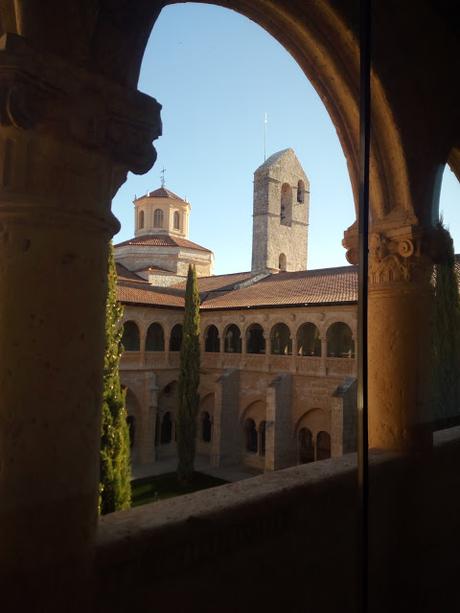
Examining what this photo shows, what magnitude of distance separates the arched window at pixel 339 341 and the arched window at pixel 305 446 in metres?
3.00

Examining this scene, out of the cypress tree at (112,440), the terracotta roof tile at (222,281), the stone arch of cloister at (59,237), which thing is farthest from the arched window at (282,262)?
the stone arch of cloister at (59,237)

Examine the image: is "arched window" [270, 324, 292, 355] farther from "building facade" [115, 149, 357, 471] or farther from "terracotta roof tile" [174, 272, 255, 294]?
"terracotta roof tile" [174, 272, 255, 294]

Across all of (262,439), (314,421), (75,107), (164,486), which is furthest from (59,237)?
(262,439)

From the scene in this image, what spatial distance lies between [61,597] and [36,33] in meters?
1.83

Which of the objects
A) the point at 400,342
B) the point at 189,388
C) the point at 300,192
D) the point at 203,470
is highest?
the point at 300,192

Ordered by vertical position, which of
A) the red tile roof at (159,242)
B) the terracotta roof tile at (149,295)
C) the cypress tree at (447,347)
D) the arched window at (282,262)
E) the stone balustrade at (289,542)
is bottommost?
the stone balustrade at (289,542)

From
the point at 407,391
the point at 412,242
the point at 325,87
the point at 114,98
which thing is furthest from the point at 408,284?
the point at 114,98

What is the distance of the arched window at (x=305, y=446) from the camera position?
683 inches

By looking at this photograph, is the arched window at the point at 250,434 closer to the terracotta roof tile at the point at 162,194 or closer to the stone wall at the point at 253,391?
the stone wall at the point at 253,391

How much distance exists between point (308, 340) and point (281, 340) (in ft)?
4.38

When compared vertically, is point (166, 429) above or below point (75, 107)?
below

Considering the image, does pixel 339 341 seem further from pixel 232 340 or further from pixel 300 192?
pixel 300 192

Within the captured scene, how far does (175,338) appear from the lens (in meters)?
20.6

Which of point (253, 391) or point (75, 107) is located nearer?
point (75, 107)
